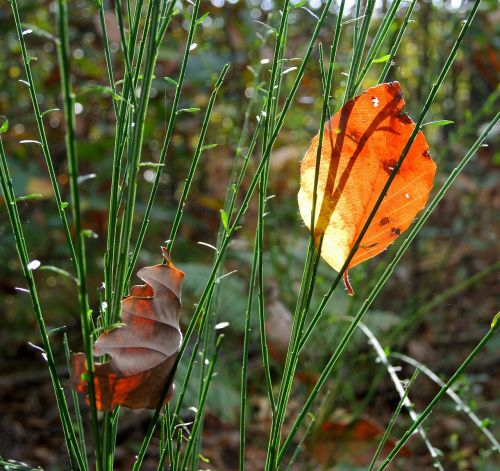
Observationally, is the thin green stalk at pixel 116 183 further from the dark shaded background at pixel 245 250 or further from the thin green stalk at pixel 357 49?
the dark shaded background at pixel 245 250

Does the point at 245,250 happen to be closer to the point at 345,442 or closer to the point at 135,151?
the point at 345,442

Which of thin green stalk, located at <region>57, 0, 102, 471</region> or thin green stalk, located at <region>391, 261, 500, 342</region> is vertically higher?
thin green stalk, located at <region>57, 0, 102, 471</region>

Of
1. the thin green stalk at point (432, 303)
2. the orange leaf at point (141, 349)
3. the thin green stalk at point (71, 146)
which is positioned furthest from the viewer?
the thin green stalk at point (432, 303)

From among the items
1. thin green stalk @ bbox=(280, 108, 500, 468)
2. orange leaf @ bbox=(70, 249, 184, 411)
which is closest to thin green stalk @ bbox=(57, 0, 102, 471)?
orange leaf @ bbox=(70, 249, 184, 411)

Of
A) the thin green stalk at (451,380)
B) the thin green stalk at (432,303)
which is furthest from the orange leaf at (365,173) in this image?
the thin green stalk at (432,303)

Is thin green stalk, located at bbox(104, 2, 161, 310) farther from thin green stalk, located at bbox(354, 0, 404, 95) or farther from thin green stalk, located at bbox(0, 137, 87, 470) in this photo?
thin green stalk, located at bbox(354, 0, 404, 95)
